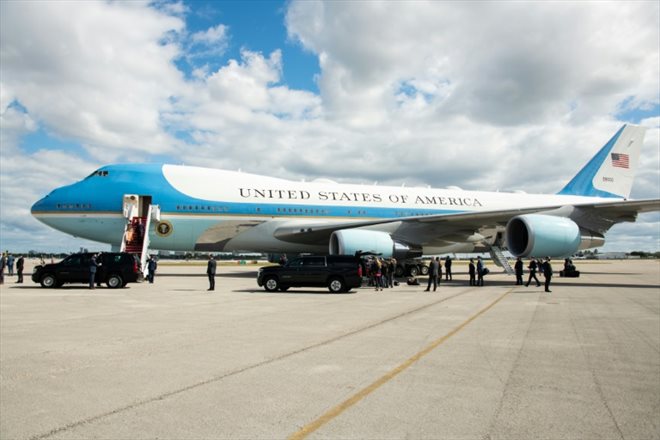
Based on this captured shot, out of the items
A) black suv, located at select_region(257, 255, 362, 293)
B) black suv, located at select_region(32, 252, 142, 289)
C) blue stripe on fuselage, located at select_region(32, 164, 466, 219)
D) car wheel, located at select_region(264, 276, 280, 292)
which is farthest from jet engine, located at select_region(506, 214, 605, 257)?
black suv, located at select_region(32, 252, 142, 289)

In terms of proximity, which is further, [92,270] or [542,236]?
[542,236]

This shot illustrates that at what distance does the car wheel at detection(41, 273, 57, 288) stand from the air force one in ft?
16.2

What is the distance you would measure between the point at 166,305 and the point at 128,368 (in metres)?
8.07

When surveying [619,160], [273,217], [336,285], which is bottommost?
[336,285]

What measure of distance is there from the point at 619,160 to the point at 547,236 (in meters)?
17.8

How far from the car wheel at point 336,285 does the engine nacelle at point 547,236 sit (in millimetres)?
9289

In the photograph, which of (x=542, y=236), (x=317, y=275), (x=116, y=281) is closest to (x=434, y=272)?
(x=317, y=275)

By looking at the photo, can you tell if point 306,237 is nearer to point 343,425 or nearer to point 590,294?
point 590,294

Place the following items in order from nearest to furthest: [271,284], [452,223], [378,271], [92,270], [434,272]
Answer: [271,284]
[92,270]
[434,272]
[378,271]
[452,223]

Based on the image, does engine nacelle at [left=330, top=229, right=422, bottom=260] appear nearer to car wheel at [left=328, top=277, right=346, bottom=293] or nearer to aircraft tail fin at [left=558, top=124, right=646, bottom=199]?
car wheel at [left=328, top=277, right=346, bottom=293]

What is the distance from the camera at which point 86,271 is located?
20.6 m

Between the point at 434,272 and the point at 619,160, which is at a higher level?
the point at 619,160

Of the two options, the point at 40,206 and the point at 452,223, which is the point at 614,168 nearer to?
the point at 452,223

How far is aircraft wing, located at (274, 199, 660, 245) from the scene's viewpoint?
24.4 metres
